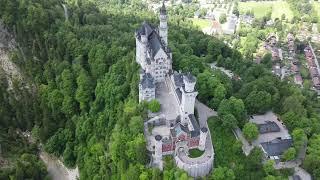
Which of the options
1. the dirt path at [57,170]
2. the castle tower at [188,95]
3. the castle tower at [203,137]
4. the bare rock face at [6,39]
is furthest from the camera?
the bare rock face at [6,39]

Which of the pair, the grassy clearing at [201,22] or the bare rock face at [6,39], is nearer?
the bare rock face at [6,39]

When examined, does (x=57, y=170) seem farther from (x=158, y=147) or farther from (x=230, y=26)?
(x=230, y=26)

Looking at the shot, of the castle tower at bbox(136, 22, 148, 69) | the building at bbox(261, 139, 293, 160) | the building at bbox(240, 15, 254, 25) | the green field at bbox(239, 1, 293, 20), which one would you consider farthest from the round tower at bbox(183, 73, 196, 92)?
the green field at bbox(239, 1, 293, 20)

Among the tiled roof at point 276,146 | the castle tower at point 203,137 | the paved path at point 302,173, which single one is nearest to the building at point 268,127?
the tiled roof at point 276,146

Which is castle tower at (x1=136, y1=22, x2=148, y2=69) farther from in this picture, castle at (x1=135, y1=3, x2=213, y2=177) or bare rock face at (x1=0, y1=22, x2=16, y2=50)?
bare rock face at (x1=0, y1=22, x2=16, y2=50)

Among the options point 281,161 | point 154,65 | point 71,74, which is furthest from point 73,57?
point 281,161

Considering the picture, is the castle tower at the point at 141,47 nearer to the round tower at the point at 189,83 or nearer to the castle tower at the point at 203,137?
the round tower at the point at 189,83
